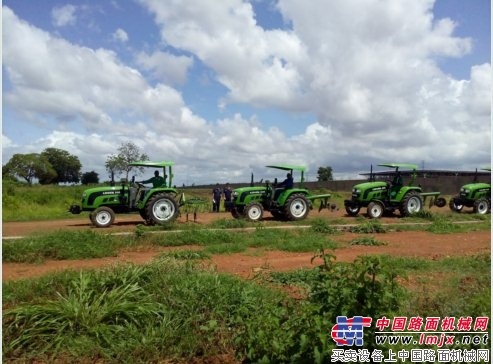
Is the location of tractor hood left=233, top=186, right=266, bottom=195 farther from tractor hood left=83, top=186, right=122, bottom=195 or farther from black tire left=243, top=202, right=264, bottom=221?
tractor hood left=83, top=186, right=122, bottom=195

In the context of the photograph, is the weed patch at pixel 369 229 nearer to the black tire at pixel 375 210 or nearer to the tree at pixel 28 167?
the black tire at pixel 375 210

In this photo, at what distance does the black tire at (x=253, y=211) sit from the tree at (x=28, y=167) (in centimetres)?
4017

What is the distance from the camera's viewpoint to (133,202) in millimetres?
16141

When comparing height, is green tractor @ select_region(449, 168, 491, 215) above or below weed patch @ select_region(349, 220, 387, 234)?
above

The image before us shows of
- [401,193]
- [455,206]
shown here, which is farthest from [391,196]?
[455,206]

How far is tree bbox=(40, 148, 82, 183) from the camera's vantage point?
60281mm

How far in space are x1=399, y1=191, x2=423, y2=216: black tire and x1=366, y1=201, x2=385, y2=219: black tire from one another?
955 mm

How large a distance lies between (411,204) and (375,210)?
1.72m

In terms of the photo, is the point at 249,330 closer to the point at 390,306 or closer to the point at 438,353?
the point at 390,306

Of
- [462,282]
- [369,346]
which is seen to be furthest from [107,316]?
[462,282]

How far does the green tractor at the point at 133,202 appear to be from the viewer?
15.9m

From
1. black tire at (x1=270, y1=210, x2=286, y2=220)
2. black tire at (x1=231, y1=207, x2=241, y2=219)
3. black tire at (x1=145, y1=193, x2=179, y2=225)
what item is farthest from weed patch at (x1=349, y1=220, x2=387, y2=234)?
black tire at (x1=145, y1=193, x2=179, y2=225)

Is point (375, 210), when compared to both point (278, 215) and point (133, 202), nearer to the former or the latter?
point (278, 215)

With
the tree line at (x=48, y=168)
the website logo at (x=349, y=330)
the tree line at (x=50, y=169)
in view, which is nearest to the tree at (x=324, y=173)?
the tree line at (x=50, y=169)
